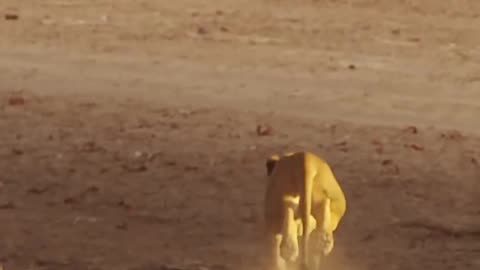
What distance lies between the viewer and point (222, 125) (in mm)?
10961

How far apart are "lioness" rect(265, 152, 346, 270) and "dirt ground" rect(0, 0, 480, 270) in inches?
64.7

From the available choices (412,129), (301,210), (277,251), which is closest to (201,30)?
(412,129)

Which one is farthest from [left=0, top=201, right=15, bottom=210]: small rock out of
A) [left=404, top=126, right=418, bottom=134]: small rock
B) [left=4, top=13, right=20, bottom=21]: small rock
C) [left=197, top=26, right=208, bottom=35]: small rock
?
[left=4, top=13, right=20, bottom=21]: small rock

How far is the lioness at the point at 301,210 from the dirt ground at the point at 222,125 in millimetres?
1643

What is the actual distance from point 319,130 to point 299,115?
62 cm

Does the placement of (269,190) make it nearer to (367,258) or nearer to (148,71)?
(367,258)

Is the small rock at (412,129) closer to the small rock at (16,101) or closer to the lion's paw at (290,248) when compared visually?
the small rock at (16,101)

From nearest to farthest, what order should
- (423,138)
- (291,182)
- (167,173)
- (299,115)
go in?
(291,182)
(167,173)
(423,138)
(299,115)

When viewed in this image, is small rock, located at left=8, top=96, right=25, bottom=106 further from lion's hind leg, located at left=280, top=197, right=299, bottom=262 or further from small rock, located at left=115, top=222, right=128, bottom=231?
lion's hind leg, located at left=280, top=197, right=299, bottom=262

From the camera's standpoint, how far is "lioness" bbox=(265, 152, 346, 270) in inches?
218

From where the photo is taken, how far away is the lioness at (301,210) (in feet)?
18.2

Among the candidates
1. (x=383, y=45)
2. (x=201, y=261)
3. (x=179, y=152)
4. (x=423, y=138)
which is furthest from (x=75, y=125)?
(x=383, y=45)

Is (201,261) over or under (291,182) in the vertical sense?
under

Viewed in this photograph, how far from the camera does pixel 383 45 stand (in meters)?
15.2
